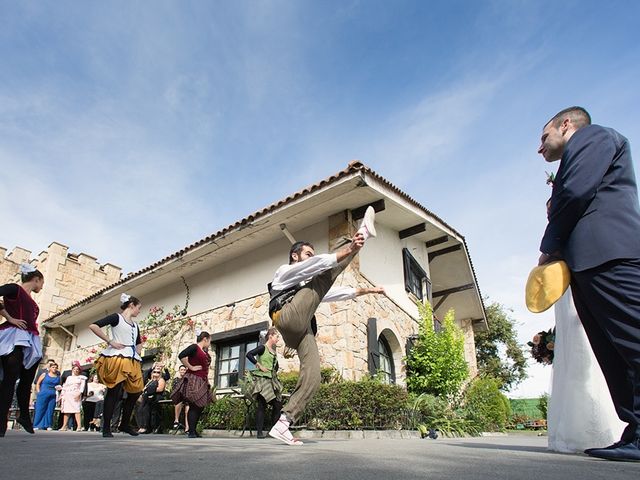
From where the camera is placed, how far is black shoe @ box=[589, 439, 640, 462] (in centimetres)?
231

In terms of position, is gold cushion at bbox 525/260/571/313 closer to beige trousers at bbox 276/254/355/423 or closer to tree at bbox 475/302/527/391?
beige trousers at bbox 276/254/355/423

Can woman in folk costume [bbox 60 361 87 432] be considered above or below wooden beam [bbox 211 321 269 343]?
below

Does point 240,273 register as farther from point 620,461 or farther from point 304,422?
point 620,461

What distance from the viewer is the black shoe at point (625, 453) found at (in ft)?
7.59

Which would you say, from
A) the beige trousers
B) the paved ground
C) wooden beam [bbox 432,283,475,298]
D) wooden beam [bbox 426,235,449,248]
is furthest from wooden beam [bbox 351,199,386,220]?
the paved ground

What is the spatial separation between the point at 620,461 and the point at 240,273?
361 inches

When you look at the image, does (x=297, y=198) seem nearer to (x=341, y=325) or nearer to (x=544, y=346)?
(x=341, y=325)

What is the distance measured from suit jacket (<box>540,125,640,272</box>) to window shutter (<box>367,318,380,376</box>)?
5979 millimetres

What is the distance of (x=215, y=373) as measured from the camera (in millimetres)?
10438

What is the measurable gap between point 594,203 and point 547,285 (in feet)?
1.87

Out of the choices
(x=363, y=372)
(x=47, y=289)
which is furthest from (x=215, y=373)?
(x=47, y=289)

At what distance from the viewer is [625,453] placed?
2.34m

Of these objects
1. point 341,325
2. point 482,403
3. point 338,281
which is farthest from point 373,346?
point 482,403

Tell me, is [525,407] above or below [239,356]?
below
